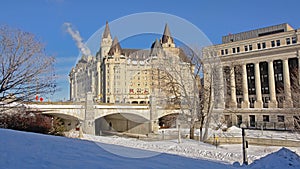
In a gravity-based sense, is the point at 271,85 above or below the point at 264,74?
below

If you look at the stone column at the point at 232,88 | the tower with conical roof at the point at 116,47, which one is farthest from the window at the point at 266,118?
the tower with conical roof at the point at 116,47

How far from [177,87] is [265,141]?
39.8 feet

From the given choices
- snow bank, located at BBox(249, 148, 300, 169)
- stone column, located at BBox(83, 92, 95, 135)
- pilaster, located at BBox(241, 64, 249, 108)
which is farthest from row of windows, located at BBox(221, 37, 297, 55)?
snow bank, located at BBox(249, 148, 300, 169)

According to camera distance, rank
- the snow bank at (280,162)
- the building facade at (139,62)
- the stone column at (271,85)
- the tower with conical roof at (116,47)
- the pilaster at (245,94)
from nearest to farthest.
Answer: the snow bank at (280,162) < the tower with conical roof at (116,47) < the building facade at (139,62) < the stone column at (271,85) < the pilaster at (245,94)

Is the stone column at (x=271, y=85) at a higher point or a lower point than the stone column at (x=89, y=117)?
higher

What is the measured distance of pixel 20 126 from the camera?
1838 centimetres

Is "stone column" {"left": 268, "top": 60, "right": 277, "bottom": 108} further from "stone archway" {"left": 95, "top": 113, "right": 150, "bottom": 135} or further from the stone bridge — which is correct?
"stone archway" {"left": 95, "top": 113, "right": 150, "bottom": 135}

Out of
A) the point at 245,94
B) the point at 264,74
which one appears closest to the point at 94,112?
the point at 245,94

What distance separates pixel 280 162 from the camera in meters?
9.52

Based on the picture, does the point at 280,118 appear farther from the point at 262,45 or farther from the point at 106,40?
the point at 106,40

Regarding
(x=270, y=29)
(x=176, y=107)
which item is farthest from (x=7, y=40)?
(x=270, y=29)

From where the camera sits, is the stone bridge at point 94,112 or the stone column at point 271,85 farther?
the stone column at point 271,85

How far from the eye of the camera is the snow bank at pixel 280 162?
30.6ft

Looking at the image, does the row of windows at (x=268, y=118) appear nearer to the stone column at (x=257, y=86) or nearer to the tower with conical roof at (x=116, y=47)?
the stone column at (x=257, y=86)
